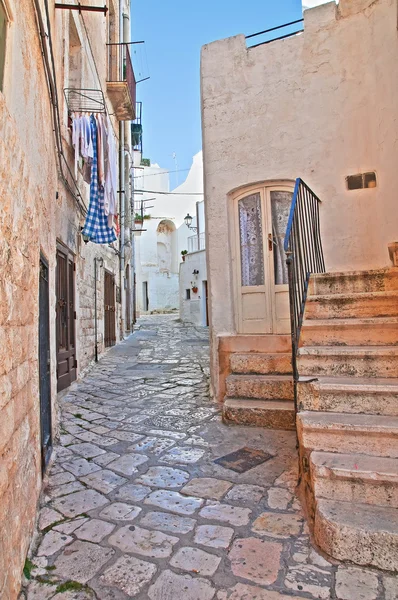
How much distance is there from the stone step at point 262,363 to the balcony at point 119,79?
9.17 meters

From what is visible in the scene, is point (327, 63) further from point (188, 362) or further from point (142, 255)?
point (142, 255)

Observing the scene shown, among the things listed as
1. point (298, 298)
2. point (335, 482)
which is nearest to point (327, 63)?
point (298, 298)

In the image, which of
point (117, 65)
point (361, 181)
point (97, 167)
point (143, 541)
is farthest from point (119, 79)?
point (143, 541)

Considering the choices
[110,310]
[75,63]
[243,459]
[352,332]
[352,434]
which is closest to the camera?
[352,434]

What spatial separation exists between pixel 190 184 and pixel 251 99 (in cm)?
3295

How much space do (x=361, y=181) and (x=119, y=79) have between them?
860 centimetres

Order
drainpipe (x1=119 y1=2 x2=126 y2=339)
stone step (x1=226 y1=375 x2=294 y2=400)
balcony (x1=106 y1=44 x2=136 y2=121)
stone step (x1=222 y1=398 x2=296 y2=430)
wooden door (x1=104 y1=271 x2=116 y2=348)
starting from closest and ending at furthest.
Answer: stone step (x1=222 y1=398 x2=296 y2=430) < stone step (x1=226 y1=375 x2=294 y2=400) < wooden door (x1=104 y1=271 x2=116 y2=348) < balcony (x1=106 y1=44 x2=136 y2=121) < drainpipe (x1=119 y1=2 x2=126 y2=339)

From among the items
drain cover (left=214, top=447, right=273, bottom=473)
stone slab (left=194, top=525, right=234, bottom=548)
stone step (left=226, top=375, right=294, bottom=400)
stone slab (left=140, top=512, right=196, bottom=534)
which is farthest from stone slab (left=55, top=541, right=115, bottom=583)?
stone step (left=226, top=375, right=294, bottom=400)

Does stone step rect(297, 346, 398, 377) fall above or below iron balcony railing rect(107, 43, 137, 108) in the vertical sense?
below

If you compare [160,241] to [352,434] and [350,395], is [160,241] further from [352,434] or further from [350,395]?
[352,434]

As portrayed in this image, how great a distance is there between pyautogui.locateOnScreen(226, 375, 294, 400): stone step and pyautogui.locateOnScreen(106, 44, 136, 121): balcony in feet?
30.9

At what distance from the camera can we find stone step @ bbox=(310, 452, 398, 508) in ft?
6.97

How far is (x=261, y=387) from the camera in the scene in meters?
4.27

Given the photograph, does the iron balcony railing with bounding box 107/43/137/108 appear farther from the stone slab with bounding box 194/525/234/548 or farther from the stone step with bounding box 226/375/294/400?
the stone slab with bounding box 194/525/234/548
